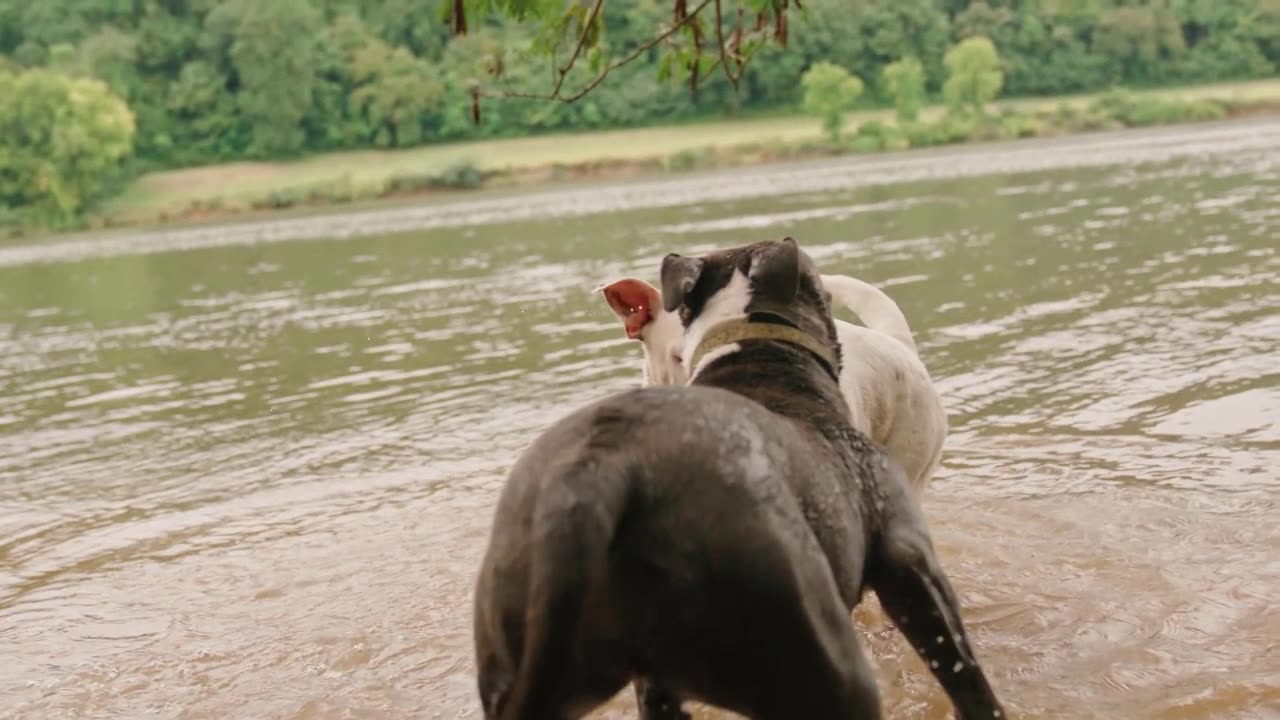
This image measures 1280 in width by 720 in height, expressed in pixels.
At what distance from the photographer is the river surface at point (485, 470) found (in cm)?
525

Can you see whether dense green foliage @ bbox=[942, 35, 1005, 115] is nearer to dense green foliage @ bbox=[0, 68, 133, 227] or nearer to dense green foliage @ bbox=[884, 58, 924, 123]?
dense green foliage @ bbox=[884, 58, 924, 123]

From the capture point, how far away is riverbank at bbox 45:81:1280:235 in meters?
70.4

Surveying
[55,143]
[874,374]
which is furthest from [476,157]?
[874,374]

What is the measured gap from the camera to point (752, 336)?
3689 millimetres

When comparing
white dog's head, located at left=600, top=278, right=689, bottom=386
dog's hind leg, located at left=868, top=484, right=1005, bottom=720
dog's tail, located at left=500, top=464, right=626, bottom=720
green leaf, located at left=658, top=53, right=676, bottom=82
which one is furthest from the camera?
green leaf, located at left=658, top=53, right=676, bottom=82

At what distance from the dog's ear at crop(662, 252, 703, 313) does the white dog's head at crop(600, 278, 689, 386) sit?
3.31ft

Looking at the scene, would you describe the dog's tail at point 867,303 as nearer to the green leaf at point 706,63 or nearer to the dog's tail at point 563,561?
the green leaf at point 706,63

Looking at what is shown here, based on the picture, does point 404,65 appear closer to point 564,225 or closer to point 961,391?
point 564,225

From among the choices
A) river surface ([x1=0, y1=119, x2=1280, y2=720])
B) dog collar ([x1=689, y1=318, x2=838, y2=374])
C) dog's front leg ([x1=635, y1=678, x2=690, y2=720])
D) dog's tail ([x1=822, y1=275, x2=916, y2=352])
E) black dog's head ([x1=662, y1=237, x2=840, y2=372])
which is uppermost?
black dog's head ([x1=662, y1=237, x2=840, y2=372])

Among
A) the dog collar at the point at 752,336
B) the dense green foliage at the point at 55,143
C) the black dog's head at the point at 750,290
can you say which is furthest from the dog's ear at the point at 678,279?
the dense green foliage at the point at 55,143

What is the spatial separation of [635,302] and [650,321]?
103 mm

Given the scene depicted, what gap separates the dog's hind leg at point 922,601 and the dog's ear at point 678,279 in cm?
90

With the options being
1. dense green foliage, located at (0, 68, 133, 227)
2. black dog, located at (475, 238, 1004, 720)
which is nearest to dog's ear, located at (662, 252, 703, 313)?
black dog, located at (475, 238, 1004, 720)

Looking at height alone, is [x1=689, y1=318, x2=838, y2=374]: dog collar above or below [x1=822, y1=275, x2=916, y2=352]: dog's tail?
above
